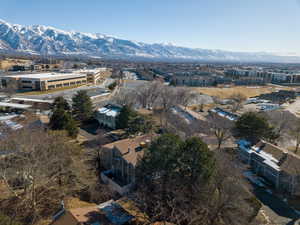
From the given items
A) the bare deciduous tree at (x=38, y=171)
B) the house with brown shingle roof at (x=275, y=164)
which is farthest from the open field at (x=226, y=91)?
the bare deciduous tree at (x=38, y=171)

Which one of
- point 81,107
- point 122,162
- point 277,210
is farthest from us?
point 81,107

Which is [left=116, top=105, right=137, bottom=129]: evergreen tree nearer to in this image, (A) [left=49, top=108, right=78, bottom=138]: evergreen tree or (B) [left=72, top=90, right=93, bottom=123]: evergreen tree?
(A) [left=49, top=108, right=78, bottom=138]: evergreen tree

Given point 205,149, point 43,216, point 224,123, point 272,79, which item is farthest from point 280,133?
point 272,79

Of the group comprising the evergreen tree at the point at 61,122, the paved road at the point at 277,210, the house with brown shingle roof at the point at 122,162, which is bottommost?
the paved road at the point at 277,210

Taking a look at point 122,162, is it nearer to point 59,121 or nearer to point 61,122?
point 61,122

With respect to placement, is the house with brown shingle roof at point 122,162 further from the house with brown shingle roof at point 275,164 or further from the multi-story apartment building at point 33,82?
the multi-story apartment building at point 33,82

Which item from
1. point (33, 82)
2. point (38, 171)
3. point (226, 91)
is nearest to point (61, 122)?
Result: point (38, 171)

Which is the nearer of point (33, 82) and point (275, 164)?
point (275, 164)
